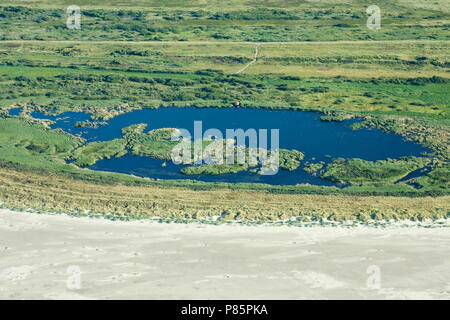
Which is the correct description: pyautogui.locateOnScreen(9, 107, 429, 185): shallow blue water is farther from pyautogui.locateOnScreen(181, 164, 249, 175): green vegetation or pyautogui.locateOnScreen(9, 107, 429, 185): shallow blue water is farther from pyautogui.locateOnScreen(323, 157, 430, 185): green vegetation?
pyautogui.locateOnScreen(323, 157, 430, 185): green vegetation

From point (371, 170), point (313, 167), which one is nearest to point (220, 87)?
point (313, 167)

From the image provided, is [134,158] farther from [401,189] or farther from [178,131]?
[401,189]

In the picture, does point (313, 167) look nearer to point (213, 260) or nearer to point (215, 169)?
point (215, 169)

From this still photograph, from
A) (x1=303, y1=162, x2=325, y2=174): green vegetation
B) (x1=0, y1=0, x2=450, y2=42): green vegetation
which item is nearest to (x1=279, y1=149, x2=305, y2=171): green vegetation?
(x1=303, y1=162, x2=325, y2=174): green vegetation

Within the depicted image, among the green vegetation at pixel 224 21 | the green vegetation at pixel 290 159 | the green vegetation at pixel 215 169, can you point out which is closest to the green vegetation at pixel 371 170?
the green vegetation at pixel 290 159

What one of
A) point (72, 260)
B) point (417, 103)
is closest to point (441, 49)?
point (417, 103)

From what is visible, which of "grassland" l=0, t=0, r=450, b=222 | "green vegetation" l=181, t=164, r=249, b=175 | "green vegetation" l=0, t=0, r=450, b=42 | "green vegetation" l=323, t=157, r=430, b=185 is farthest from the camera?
"green vegetation" l=0, t=0, r=450, b=42

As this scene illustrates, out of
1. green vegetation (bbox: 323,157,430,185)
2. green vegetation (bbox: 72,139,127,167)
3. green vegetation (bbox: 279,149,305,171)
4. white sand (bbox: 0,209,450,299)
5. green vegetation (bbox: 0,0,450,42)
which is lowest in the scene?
white sand (bbox: 0,209,450,299)
